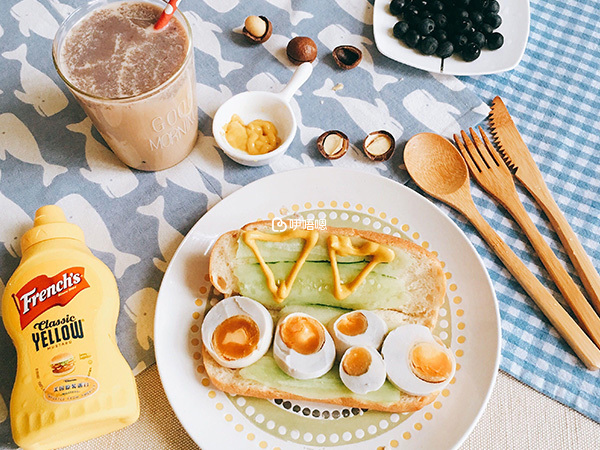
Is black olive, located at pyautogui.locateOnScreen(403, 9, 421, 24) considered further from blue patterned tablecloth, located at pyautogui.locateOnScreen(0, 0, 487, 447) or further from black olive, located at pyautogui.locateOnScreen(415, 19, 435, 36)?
blue patterned tablecloth, located at pyautogui.locateOnScreen(0, 0, 487, 447)

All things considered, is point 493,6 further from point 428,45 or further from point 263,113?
→ point 263,113

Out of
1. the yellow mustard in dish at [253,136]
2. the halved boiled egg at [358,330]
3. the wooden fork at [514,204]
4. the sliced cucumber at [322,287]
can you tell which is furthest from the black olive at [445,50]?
the halved boiled egg at [358,330]

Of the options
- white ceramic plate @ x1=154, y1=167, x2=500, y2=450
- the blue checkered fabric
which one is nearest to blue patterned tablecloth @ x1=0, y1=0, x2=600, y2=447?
the blue checkered fabric

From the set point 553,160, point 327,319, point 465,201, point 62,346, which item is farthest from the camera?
point 553,160

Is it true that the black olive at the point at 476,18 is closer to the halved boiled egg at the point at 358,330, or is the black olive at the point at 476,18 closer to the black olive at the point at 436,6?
the black olive at the point at 436,6

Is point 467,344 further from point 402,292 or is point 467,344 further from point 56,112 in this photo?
point 56,112

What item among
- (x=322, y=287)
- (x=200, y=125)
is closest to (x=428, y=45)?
(x=200, y=125)
